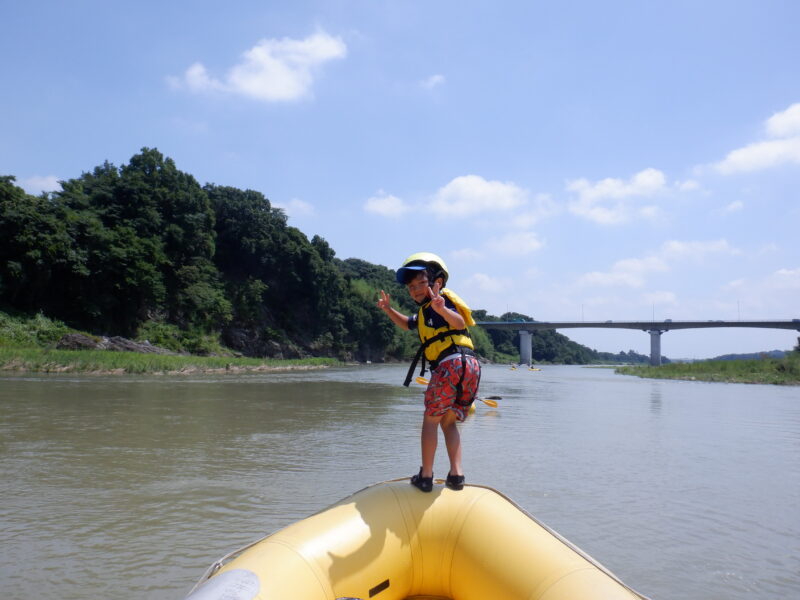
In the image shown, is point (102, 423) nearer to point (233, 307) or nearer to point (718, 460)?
point (718, 460)

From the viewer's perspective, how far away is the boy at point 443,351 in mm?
3385

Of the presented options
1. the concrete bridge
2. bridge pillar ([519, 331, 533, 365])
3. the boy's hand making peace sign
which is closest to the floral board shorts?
the boy's hand making peace sign

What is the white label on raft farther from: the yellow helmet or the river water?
the yellow helmet

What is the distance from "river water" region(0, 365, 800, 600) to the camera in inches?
132

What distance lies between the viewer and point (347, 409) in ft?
42.0

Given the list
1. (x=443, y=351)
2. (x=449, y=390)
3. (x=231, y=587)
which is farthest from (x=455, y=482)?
(x=231, y=587)

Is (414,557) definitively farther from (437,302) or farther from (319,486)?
(319,486)

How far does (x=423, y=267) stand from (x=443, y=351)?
1.87ft

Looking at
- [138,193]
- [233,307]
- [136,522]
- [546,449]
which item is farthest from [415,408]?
[233,307]

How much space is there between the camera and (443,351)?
3533 mm

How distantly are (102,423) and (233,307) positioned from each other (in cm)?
4535

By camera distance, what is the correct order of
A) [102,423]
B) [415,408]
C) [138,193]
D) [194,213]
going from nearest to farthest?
[102,423], [415,408], [138,193], [194,213]

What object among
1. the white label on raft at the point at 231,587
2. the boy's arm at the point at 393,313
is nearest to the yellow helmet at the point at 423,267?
the boy's arm at the point at 393,313

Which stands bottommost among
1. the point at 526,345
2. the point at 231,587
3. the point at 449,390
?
the point at 231,587
